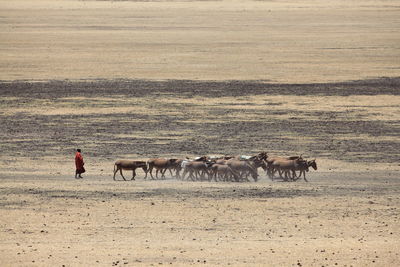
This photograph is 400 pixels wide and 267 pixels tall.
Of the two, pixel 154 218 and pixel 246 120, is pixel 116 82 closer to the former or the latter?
pixel 246 120

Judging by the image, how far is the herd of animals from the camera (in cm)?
2366

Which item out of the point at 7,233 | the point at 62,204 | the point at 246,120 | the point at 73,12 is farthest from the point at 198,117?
the point at 73,12

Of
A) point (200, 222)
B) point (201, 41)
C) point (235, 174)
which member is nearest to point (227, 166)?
point (235, 174)

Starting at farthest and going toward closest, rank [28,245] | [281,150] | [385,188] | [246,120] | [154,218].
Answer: [246,120], [281,150], [385,188], [154,218], [28,245]

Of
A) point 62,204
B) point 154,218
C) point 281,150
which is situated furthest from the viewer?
point 281,150

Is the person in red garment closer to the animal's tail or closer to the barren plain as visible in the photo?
the barren plain

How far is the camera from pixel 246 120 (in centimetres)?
3362

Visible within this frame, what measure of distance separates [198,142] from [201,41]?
120ft

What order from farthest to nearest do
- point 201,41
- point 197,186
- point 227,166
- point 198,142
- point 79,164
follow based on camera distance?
point 201,41
point 198,142
point 79,164
point 227,166
point 197,186

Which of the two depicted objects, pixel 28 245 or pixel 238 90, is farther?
pixel 238 90

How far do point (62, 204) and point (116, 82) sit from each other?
950 inches

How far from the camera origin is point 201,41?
65500 millimetres

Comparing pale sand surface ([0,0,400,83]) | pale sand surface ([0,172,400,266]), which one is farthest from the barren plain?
pale sand surface ([0,0,400,83])

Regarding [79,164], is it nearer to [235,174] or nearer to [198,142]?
[235,174]
